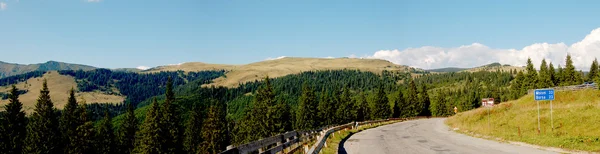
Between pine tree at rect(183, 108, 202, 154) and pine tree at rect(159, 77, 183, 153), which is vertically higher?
pine tree at rect(159, 77, 183, 153)

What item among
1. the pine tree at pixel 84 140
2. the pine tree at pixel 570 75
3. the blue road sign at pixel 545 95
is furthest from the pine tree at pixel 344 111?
the blue road sign at pixel 545 95

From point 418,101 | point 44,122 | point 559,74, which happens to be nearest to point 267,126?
point 44,122

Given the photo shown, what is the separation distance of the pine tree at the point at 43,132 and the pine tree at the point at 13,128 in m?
2.67

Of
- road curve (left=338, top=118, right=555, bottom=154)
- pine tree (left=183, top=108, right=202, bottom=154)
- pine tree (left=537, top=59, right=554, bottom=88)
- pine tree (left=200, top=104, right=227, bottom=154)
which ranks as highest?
pine tree (left=537, top=59, right=554, bottom=88)

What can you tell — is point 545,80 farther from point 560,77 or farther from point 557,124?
point 557,124

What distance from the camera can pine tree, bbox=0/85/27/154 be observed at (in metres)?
64.6

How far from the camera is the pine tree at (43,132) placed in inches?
2470

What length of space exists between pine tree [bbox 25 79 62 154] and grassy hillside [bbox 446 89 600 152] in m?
64.1

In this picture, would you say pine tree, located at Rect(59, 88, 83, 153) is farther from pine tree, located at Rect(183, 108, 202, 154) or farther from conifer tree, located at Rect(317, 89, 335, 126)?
conifer tree, located at Rect(317, 89, 335, 126)

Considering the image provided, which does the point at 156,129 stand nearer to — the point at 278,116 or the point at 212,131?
the point at 212,131

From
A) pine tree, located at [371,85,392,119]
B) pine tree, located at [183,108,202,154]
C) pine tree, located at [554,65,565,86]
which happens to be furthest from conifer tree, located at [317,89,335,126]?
pine tree, located at [554,65,565,86]

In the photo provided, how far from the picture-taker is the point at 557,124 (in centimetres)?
2997

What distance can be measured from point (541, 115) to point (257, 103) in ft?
173

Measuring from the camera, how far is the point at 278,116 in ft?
247
